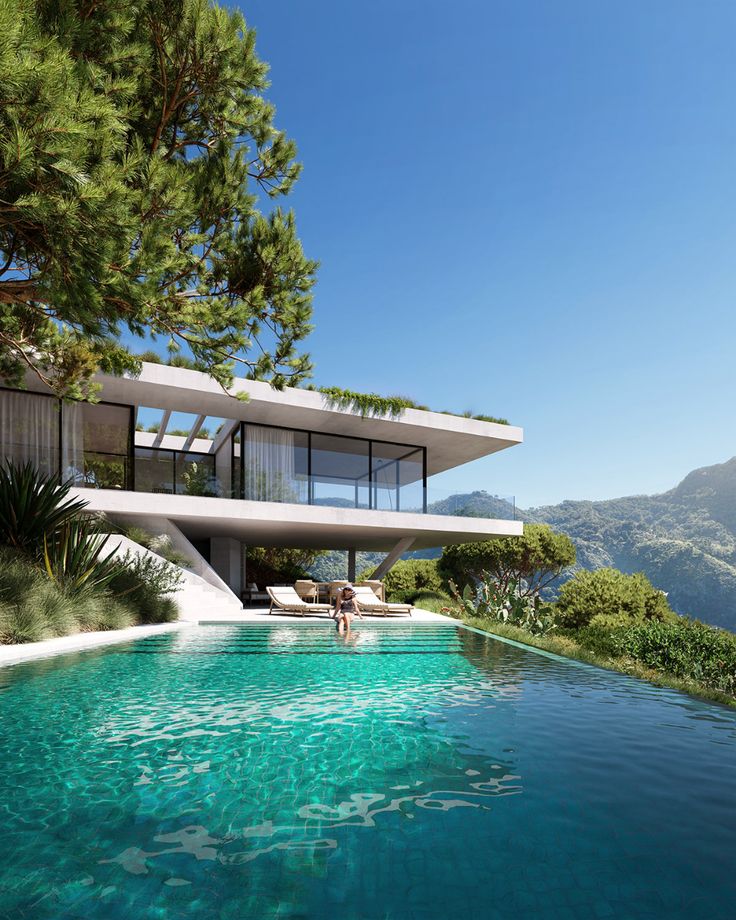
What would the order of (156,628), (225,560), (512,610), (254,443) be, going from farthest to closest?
1. (225,560)
2. (254,443)
3. (512,610)
4. (156,628)

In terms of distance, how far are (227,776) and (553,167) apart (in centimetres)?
1995

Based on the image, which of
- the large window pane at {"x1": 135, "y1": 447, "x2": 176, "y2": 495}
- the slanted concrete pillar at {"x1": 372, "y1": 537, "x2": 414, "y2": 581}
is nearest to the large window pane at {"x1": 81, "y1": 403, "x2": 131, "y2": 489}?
the large window pane at {"x1": 135, "y1": 447, "x2": 176, "y2": 495}

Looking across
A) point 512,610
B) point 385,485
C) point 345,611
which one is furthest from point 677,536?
point 345,611

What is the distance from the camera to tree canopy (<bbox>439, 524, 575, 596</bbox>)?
32.6m

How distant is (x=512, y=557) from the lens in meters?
32.9

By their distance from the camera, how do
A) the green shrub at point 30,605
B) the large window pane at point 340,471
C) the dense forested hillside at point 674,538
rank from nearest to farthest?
the green shrub at point 30,605, the large window pane at point 340,471, the dense forested hillside at point 674,538

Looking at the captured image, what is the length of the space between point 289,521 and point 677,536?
11319 cm

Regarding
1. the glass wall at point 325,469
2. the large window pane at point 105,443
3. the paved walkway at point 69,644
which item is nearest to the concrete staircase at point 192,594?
the large window pane at point 105,443

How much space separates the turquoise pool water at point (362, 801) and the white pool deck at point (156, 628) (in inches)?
62.1

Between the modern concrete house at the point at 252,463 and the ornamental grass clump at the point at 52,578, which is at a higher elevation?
the modern concrete house at the point at 252,463

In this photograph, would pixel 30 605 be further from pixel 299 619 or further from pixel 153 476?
pixel 153 476

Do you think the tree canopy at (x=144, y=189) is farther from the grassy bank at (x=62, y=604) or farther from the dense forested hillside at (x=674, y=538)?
the dense forested hillside at (x=674, y=538)

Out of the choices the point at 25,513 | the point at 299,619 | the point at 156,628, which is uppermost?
the point at 25,513

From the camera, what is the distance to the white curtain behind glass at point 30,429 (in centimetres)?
1733
